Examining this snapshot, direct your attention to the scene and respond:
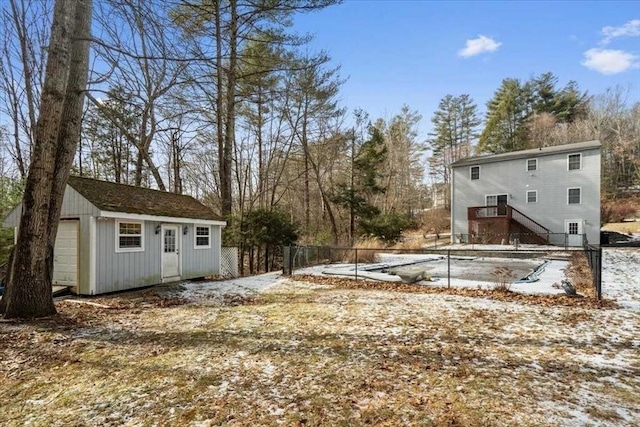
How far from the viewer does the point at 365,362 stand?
391 cm

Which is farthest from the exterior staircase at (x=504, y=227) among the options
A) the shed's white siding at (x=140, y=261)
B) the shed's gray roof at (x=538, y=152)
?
the shed's white siding at (x=140, y=261)

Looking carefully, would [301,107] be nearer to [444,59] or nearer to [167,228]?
[444,59]

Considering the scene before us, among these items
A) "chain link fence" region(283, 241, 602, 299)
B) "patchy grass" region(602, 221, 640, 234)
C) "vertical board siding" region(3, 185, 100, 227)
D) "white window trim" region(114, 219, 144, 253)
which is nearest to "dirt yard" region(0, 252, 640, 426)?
"white window trim" region(114, 219, 144, 253)

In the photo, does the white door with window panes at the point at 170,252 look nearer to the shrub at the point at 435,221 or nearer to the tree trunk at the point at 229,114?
the tree trunk at the point at 229,114

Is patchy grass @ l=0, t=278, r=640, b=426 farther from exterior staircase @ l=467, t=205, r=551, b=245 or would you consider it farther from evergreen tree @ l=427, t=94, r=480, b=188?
evergreen tree @ l=427, t=94, r=480, b=188

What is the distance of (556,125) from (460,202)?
1928cm

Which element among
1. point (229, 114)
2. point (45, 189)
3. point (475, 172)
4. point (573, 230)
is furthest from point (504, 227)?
point (45, 189)

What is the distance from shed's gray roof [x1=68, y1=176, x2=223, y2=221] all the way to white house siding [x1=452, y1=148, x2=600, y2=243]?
19.2 metres

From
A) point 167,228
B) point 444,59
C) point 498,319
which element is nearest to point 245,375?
point 498,319

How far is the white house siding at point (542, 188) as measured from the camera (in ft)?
67.7

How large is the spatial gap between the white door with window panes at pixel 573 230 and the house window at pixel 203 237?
67.3 feet

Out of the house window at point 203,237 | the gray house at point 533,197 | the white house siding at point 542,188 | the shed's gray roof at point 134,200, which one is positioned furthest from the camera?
the gray house at point 533,197

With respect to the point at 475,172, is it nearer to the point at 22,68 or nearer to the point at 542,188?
the point at 542,188

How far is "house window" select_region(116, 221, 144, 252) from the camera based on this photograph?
8898 millimetres
